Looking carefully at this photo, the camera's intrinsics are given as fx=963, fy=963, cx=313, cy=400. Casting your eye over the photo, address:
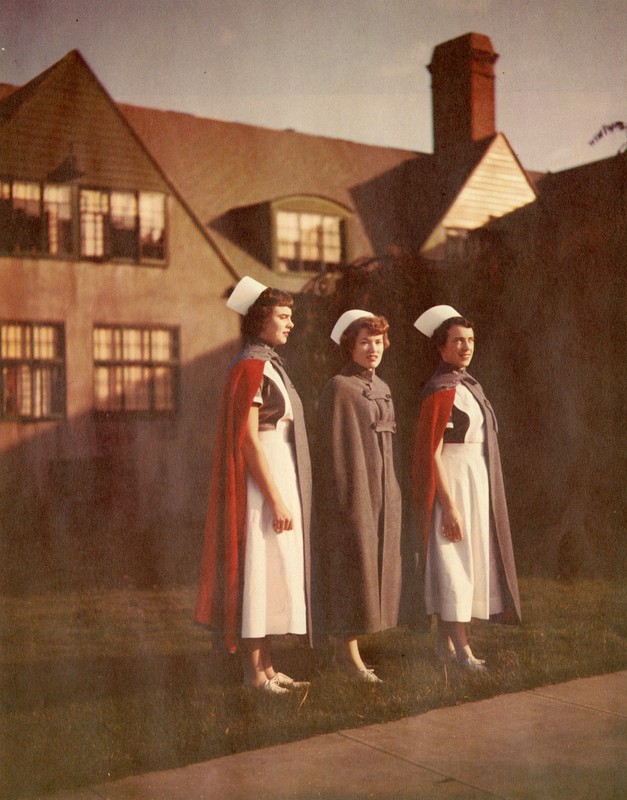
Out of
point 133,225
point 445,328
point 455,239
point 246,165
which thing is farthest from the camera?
point 246,165

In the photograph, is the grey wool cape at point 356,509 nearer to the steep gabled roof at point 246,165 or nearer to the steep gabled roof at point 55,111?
the steep gabled roof at point 55,111

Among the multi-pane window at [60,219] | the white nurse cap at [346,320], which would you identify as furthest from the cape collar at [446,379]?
the multi-pane window at [60,219]

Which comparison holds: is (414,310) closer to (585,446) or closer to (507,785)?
(585,446)

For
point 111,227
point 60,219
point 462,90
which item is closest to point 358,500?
point 462,90

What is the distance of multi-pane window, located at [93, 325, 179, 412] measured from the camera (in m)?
10.9

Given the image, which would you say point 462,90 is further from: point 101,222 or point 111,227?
point 111,227

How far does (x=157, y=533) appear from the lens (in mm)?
9250

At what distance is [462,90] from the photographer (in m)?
8.90

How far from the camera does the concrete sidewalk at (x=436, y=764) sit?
3.08 m

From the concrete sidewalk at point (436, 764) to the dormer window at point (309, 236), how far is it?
10.4 metres

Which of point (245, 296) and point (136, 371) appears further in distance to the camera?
point (136, 371)

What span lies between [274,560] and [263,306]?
3.66ft

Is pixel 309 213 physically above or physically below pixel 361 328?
above

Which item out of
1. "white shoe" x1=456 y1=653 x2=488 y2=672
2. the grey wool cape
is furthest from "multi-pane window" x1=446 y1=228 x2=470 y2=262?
"white shoe" x1=456 y1=653 x2=488 y2=672
